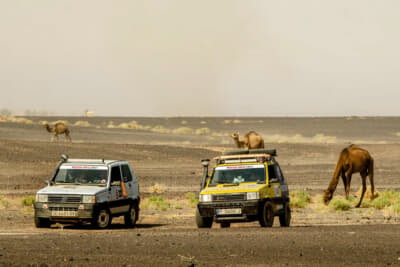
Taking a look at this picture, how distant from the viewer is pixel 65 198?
21.4 metres

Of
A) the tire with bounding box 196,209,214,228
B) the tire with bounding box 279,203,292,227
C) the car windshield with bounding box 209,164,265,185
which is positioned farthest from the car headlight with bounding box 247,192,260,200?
the tire with bounding box 279,203,292,227

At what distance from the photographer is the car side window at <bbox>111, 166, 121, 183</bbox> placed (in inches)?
889

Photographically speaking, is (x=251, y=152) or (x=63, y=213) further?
(x=251, y=152)

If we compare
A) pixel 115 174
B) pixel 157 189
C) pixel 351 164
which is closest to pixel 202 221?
pixel 115 174

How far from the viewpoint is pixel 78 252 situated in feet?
51.2

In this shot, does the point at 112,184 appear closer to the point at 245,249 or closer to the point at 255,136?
the point at 245,249

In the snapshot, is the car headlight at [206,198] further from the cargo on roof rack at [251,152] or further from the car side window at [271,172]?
the cargo on roof rack at [251,152]

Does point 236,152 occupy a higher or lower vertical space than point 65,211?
higher

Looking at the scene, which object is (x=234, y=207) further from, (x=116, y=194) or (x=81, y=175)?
(x=81, y=175)

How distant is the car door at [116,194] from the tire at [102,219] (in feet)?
0.78

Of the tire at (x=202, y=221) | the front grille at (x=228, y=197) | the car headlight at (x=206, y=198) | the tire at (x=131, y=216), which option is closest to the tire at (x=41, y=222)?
the tire at (x=131, y=216)

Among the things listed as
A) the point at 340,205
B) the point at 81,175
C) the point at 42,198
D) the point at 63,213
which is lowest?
the point at 340,205

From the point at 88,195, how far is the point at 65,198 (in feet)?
1.97

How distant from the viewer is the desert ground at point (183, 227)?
1489cm
